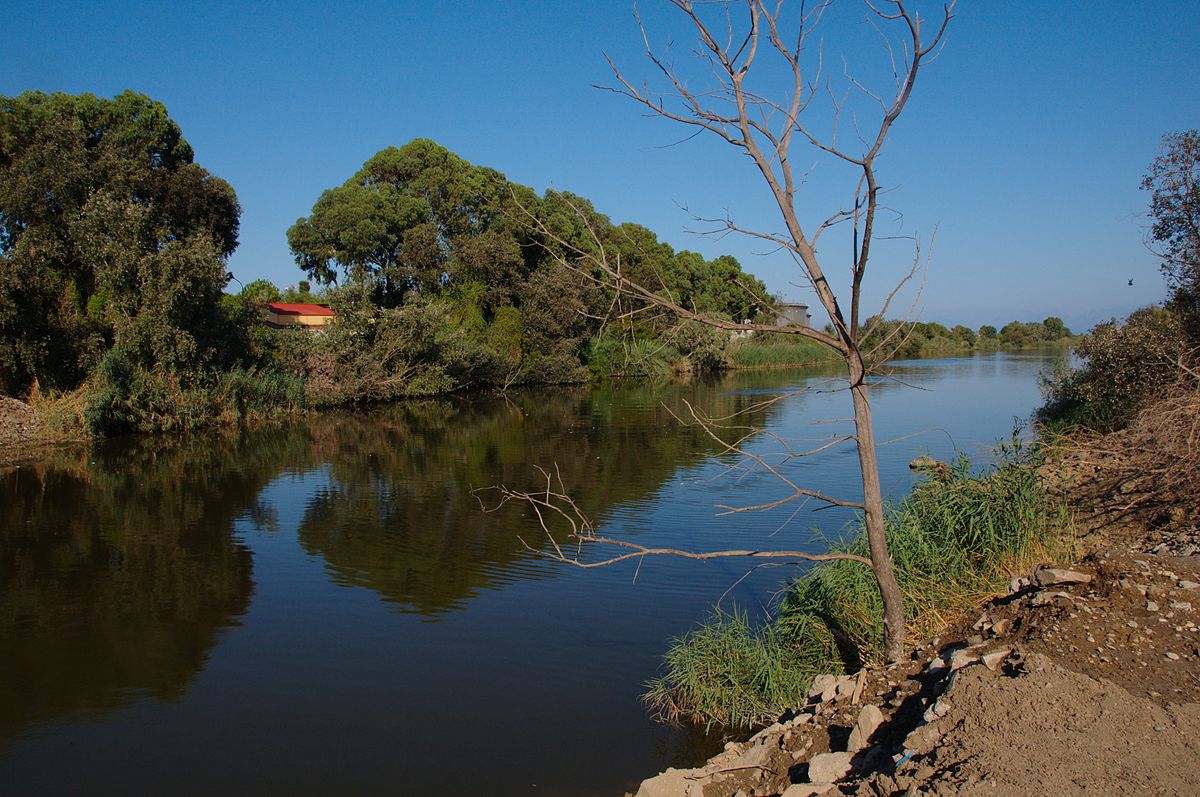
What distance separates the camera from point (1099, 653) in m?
4.24

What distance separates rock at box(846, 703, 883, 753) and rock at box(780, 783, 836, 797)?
384 millimetres

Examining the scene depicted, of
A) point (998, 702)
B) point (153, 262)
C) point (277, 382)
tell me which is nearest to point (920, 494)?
point (998, 702)

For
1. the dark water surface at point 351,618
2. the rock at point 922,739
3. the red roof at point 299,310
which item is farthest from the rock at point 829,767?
the red roof at point 299,310

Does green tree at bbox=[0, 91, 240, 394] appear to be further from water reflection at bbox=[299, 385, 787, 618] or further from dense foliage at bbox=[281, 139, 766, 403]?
dense foliage at bbox=[281, 139, 766, 403]

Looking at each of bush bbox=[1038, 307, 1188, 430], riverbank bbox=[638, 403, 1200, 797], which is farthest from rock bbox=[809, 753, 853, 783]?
bush bbox=[1038, 307, 1188, 430]

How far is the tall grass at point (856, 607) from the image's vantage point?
614cm

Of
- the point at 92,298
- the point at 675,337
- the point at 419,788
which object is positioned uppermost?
the point at 92,298

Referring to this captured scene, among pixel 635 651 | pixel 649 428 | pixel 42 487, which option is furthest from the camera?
pixel 649 428

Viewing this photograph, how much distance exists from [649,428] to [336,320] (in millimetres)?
13558

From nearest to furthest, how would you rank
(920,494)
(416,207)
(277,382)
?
(920,494), (277,382), (416,207)

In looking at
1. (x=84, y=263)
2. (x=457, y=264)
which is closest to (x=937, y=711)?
(x=84, y=263)

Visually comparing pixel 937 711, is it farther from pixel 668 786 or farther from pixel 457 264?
pixel 457 264

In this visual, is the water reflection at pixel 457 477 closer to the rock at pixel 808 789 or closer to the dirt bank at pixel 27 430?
the rock at pixel 808 789

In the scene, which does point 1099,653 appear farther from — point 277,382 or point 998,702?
point 277,382
